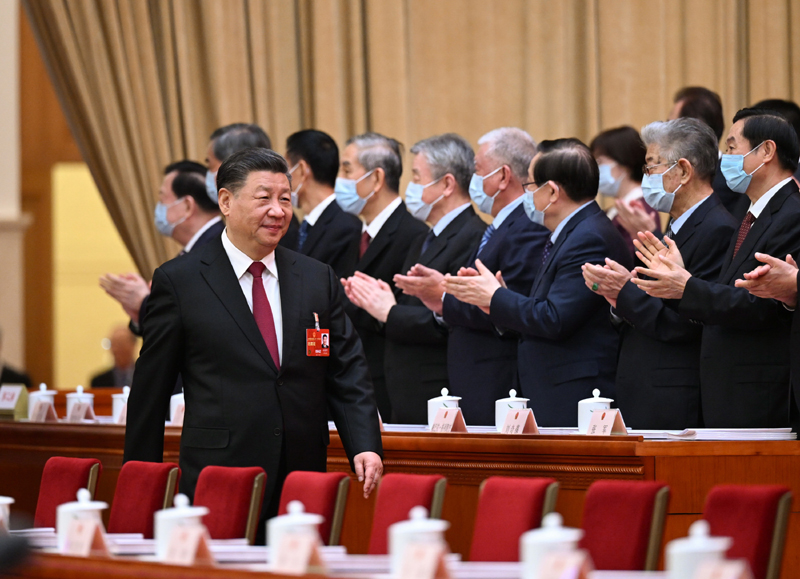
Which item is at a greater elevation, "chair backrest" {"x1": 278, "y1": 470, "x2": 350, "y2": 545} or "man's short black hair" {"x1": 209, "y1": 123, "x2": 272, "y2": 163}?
"man's short black hair" {"x1": 209, "y1": 123, "x2": 272, "y2": 163}

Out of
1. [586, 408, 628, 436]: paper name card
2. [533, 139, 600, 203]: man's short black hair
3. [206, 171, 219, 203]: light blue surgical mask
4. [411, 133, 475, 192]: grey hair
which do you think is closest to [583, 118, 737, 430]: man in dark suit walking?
[533, 139, 600, 203]: man's short black hair

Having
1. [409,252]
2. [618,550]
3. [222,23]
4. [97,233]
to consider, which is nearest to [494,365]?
[409,252]

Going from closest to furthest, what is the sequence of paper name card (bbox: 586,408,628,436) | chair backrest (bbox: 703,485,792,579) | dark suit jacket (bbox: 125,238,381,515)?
chair backrest (bbox: 703,485,792,579) → dark suit jacket (bbox: 125,238,381,515) → paper name card (bbox: 586,408,628,436)

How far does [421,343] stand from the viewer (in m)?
4.95

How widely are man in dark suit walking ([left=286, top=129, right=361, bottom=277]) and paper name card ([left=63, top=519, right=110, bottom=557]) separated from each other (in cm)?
309

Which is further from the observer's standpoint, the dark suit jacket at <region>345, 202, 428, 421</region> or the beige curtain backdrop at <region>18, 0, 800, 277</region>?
the beige curtain backdrop at <region>18, 0, 800, 277</region>

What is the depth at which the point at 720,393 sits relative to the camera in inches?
151

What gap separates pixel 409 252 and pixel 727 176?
1.63 meters

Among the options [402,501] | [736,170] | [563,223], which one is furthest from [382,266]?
[402,501]

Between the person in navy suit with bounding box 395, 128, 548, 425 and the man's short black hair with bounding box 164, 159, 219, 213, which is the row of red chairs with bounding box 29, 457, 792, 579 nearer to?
the person in navy suit with bounding box 395, 128, 548, 425

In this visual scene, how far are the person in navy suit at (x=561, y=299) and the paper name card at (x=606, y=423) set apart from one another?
58 cm

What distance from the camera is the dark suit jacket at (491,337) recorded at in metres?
4.60

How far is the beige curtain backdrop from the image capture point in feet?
23.6

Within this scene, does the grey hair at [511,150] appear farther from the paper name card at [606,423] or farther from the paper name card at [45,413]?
the paper name card at [45,413]
